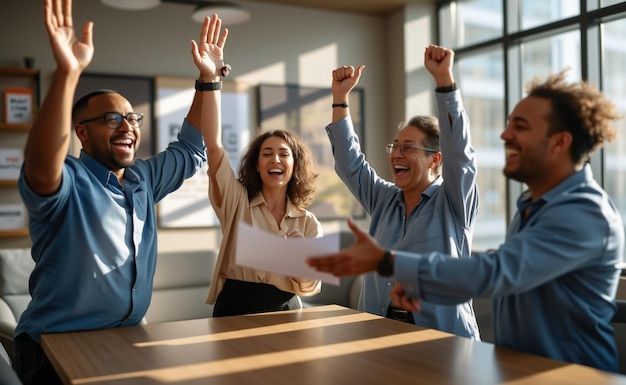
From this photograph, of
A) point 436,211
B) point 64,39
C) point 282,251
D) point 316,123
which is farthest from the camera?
point 316,123

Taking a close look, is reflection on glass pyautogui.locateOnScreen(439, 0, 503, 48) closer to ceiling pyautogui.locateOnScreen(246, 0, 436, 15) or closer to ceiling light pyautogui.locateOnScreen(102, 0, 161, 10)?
ceiling pyautogui.locateOnScreen(246, 0, 436, 15)

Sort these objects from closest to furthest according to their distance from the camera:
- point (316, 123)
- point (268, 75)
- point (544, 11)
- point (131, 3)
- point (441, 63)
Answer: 1. point (441, 63)
2. point (131, 3)
3. point (544, 11)
4. point (268, 75)
5. point (316, 123)

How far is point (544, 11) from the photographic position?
480 cm

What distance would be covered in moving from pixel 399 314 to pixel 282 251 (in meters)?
0.82

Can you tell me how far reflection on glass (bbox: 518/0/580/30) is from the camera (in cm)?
457

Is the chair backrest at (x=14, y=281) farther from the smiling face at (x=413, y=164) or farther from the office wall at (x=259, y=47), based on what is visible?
the smiling face at (x=413, y=164)

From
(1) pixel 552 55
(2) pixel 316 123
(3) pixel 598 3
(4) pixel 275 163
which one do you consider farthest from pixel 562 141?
(2) pixel 316 123

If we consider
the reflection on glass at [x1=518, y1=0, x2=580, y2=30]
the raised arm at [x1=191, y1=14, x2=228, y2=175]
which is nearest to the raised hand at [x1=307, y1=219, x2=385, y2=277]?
the raised arm at [x1=191, y1=14, x2=228, y2=175]

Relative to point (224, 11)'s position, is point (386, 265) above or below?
below

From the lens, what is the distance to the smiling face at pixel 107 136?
6.43 feet

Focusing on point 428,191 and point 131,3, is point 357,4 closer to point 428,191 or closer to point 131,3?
point 131,3

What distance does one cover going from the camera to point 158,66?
512cm

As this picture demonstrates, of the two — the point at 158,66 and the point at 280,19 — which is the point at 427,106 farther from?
the point at 158,66

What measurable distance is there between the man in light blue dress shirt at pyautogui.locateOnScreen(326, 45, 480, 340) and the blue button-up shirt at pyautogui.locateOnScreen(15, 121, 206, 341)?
87 centimetres
